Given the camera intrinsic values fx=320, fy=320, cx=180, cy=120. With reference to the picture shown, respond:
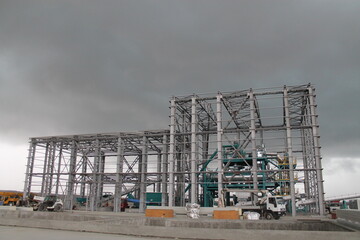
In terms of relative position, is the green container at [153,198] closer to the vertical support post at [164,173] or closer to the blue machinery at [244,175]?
the vertical support post at [164,173]

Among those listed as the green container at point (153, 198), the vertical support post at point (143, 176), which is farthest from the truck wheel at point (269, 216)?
the vertical support post at point (143, 176)

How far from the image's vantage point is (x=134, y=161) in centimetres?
5812

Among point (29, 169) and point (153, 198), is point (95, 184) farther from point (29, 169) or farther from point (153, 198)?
point (29, 169)

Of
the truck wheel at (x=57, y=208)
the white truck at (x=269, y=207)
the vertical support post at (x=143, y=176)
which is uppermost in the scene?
the vertical support post at (x=143, y=176)

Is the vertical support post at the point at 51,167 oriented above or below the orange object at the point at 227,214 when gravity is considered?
above

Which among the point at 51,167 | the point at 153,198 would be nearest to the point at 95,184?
the point at 153,198

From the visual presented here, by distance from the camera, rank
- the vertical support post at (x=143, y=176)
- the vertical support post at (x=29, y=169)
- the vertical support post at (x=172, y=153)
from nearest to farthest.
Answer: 1. the vertical support post at (x=172, y=153)
2. the vertical support post at (x=143, y=176)
3. the vertical support post at (x=29, y=169)

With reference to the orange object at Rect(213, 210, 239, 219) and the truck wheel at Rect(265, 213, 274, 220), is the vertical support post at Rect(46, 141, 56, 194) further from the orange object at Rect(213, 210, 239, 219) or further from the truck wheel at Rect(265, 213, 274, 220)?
the truck wheel at Rect(265, 213, 274, 220)

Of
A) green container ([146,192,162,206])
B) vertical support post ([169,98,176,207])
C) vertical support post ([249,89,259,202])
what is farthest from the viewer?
green container ([146,192,162,206])

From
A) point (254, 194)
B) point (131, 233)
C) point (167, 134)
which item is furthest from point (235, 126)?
point (131, 233)

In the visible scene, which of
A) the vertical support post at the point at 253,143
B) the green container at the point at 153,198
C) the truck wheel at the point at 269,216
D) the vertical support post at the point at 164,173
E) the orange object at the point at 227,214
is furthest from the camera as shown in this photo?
the green container at the point at 153,198

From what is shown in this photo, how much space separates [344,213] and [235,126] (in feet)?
89.0

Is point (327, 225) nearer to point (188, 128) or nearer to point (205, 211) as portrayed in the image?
point (205, 211)

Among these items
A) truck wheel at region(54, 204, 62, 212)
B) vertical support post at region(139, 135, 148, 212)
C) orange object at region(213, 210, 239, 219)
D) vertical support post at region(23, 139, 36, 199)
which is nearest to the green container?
vertical support post at region(139, 135, 148, 212)
